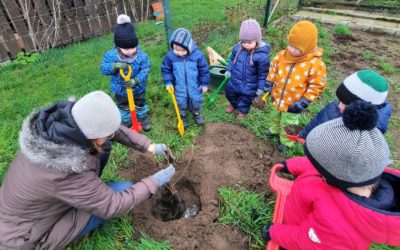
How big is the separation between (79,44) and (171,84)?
336cm

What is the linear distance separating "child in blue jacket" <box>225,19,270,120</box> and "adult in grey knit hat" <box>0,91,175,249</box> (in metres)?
1.98

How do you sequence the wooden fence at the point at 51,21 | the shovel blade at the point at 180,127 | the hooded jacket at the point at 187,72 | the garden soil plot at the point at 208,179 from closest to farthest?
the garden soil plot at the point at 208,179 < the hooded jacket at the point at 187,72 < the shovel blade at the point at 180,127 < the wooden fence at the point at 51,21

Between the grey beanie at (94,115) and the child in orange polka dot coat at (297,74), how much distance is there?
1.88 m

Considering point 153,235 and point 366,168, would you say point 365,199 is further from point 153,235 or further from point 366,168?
point 153,235

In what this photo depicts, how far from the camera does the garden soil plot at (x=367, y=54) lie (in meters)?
4.92

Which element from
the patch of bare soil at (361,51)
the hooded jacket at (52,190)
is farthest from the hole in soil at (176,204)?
the patch of bare soil at (361,51)

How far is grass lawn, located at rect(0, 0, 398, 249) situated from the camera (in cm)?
259

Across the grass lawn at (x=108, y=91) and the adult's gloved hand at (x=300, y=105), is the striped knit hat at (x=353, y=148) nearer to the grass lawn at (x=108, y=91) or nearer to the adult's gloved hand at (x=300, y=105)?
the grass lawn at (x=108, y=91)

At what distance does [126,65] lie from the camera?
321 cm

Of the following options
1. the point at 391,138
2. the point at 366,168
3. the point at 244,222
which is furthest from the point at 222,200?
the point at 391,138

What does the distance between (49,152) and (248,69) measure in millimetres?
2493

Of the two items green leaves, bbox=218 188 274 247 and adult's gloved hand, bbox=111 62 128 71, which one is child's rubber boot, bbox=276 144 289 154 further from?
adult's gloved hand, bbox=111 62 128 71

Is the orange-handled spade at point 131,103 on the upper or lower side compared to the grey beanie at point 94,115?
lower

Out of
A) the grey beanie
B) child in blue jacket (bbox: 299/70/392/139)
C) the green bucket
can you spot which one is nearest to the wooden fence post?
the green bucket
